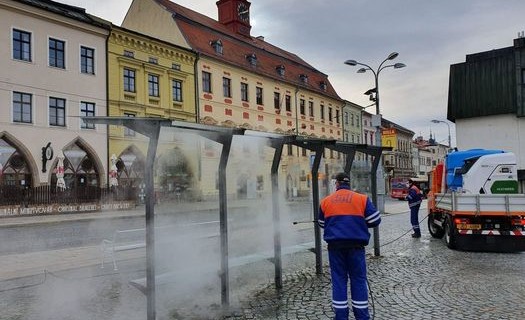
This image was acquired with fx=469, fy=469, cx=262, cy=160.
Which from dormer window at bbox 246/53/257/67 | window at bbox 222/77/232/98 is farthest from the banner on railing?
dormer window at bbox 246/53/257/67

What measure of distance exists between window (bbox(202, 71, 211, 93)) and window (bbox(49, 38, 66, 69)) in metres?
12.2

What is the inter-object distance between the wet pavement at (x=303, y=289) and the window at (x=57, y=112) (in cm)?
1914

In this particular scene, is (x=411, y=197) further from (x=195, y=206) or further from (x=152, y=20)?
(x=152, y=20)

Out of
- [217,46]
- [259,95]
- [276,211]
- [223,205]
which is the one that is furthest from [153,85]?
[223,205]

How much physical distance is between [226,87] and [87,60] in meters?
13.7

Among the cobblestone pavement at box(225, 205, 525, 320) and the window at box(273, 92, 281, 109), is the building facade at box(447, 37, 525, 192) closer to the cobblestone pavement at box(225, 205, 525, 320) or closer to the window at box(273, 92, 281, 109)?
the window at box(273, 92, 281, 109)

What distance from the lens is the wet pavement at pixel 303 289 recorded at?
20.4 feet

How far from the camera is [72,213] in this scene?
78.6 feet

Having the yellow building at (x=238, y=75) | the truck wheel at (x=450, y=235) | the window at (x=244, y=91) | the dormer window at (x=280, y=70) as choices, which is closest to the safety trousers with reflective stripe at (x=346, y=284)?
the truck wheel at (x=450, y=235)

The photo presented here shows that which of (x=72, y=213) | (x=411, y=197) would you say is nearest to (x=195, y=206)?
(x=411, y=197)

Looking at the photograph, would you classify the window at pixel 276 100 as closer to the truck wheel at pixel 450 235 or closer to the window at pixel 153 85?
the window at pixel 153 85

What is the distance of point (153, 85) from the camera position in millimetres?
34406

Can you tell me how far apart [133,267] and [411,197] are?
29.3 feet

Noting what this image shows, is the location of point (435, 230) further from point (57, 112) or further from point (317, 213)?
point (57, 112)
